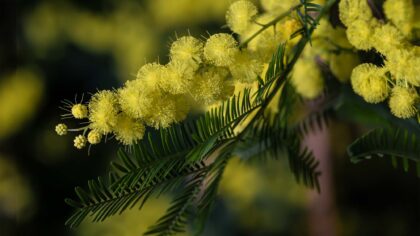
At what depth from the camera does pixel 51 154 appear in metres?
1.67

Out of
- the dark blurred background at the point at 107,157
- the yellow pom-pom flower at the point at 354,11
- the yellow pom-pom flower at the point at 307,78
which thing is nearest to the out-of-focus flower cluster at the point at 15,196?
the dark blurred background at the point at 107,157

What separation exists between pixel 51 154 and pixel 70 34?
31 centimetres

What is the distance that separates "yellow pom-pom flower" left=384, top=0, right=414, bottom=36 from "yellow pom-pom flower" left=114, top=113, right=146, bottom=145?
0.71 ft

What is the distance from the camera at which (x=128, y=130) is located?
1.51ft

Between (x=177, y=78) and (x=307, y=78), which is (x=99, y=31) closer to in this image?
(x=307, y=78)

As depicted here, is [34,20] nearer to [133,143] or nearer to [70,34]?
[70,34]

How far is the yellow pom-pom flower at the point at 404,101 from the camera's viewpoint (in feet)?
1.57

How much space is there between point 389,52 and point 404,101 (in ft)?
0.12

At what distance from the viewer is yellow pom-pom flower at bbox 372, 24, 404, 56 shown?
485 mm

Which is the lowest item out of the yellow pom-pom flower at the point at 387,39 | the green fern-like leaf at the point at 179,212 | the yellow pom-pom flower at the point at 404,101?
the yellow pom-pom flower at the point at 404,101

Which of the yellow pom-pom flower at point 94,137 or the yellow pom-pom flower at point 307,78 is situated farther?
the yellow pom-pom flower at point 307,78

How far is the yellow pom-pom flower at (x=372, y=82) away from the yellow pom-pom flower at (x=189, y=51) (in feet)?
0.41

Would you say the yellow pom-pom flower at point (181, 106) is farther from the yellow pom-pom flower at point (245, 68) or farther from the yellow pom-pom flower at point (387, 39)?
the yellow pom-pom flower at point (387, 39)

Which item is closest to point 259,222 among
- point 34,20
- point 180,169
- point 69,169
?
point 69,169
